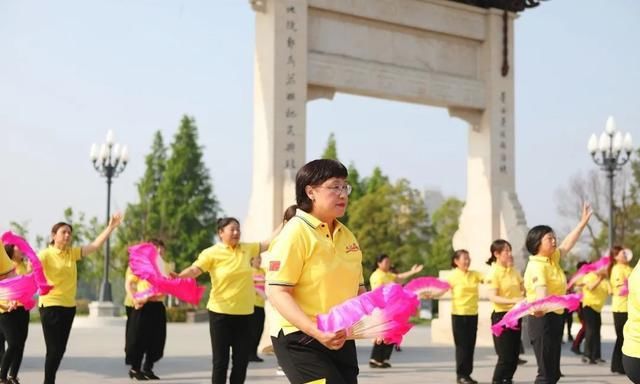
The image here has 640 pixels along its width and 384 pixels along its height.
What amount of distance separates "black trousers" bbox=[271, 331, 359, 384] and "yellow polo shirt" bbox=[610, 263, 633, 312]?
7880 mm

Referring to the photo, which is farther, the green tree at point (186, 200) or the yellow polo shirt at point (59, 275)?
the green tree at point (186, 200)

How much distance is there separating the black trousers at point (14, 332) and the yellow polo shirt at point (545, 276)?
15.6ft

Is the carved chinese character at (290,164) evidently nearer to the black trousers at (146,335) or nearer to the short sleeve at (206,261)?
the black trousers at (146,335)

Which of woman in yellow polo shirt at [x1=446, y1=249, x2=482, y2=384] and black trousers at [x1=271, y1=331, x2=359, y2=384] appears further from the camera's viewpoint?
woman in yellow polo shirt at [x1=446, y1=249, x2=482, y2=384]

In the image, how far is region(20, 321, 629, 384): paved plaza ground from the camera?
996 cm

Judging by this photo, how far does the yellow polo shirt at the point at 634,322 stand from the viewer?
417cm

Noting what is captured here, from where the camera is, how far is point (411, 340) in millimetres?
17484

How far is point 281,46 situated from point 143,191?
111 ft

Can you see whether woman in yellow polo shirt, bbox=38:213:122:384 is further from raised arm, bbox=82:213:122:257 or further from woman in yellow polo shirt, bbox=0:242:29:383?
woman in yellow polo shirt, bbox=0:242:29:383

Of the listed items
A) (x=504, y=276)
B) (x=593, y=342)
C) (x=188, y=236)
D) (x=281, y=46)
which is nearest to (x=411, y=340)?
(x=593, y=342)

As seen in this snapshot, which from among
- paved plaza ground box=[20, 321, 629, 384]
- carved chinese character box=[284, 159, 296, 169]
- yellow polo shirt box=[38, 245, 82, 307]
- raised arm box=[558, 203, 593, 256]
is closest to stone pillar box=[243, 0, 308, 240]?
carved chinese character box=[284, 159, 296, 169]

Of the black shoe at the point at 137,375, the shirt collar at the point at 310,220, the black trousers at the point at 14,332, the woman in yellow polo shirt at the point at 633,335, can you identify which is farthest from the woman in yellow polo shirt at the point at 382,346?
the shirt collar at the point at 310,220

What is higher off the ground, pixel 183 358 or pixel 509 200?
pixel 509 200

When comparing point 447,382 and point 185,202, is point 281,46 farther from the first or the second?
point 185,202
